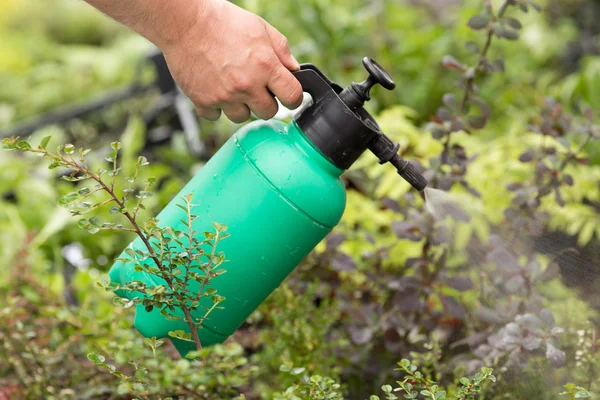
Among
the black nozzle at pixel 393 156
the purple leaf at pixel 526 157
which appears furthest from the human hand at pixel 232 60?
the purple leaf at pixel 526 157

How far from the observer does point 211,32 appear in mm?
1101

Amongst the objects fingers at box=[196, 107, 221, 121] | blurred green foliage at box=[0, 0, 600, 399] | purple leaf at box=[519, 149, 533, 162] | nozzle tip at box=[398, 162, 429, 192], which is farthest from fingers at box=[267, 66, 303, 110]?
purple leaf at box=[519, 149, 533, 162]

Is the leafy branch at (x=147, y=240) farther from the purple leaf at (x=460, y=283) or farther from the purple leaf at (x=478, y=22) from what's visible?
the purple leaf at (x=478, y=22)

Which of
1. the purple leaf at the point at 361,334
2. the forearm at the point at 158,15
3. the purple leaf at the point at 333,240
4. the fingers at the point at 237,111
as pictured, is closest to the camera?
the forearm at the point at 158,15

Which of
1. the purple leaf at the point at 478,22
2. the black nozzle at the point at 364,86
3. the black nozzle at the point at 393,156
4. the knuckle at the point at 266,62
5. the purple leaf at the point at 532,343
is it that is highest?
the purple leaf at the point at 478,22

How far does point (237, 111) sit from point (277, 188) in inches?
7.4

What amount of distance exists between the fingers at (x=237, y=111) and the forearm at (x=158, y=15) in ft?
0.50

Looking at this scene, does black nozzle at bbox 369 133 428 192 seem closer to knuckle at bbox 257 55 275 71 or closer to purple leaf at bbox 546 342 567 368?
knuckle at bbox 257 55 275 71

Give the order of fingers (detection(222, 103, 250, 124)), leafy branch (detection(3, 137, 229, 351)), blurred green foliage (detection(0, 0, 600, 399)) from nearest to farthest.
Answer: leafy branch (detection(3, 137, 229, 351))
fingers (detection(222, 103, 250, 124))
blurred green foliage (detection(0, 0, 600, 399))

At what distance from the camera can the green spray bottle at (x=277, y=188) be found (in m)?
1.10

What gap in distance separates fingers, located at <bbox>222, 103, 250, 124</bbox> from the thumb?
0.37ft

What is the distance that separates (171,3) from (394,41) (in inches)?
82.7

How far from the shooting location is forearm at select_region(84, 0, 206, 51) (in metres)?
1.07

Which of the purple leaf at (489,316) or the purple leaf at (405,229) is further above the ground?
the purple leaf at (489,316)
